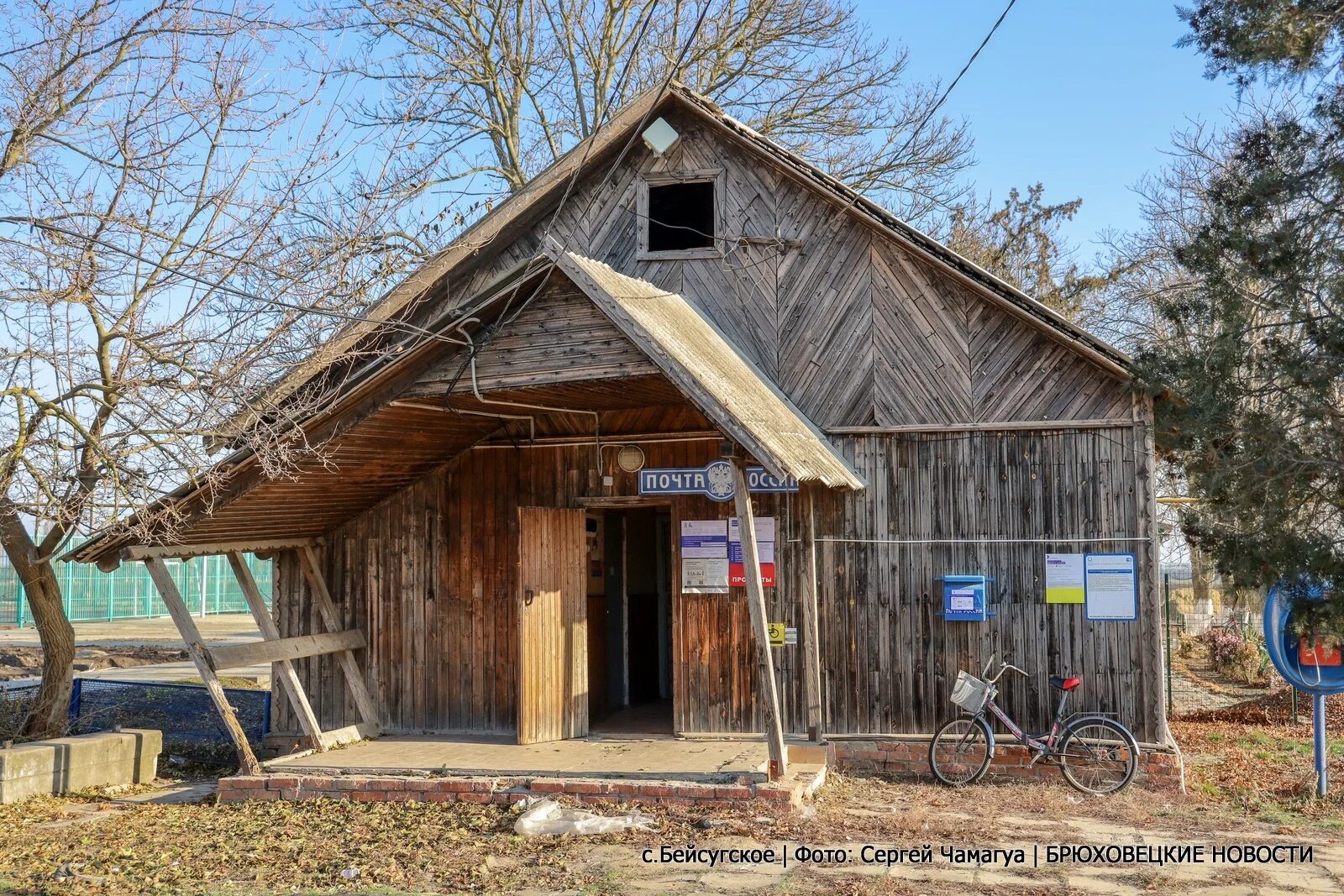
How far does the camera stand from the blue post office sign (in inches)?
452

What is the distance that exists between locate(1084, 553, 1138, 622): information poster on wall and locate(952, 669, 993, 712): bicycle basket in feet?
4.02

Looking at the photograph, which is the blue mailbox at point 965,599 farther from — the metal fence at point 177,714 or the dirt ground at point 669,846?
the metal fence at point 177,714

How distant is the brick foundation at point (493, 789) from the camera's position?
930cm

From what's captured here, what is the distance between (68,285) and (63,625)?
445cm

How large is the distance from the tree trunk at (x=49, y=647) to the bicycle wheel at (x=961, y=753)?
27.9 feet

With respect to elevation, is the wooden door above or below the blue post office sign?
below

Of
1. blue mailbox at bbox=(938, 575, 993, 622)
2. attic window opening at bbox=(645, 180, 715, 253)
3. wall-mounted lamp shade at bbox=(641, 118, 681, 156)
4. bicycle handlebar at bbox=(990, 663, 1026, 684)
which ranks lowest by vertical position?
bicycle handlebar at bbox=(990, 663, 1026, 684)

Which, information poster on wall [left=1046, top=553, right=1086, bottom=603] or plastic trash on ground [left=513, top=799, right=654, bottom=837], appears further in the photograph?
information poster on wall [left=1046, top=553, right=1086, bottom=603]

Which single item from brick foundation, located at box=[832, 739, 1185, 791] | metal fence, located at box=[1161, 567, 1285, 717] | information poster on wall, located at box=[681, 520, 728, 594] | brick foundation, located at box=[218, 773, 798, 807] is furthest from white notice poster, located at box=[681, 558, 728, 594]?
metal fence, located at box=[1161, 567, 1285, 717]

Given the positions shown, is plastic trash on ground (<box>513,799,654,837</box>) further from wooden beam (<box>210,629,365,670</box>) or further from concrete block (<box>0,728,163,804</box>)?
concrete block (<box>0,728,163,804</box>)

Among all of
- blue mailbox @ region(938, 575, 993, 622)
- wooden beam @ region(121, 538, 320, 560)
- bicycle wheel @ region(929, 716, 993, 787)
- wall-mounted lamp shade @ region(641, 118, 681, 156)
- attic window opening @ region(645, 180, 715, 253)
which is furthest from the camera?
attic window opening @ region(645, 180, 715, 253)

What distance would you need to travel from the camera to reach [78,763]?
10977mm

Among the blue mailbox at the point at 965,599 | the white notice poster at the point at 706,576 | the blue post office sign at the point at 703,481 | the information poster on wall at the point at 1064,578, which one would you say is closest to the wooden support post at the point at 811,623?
the blue post office sign at the point at 703,481

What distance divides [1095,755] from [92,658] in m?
20.3
